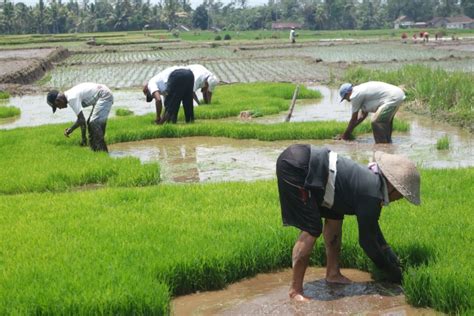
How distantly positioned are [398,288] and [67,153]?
18.2 ft

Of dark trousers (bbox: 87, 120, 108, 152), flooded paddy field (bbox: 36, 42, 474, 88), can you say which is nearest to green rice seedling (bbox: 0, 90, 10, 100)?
flooded paddy field (bbox: 36, 42, 474, 88)

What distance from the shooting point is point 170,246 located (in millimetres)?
4680

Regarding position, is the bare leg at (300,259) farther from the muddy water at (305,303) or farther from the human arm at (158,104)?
the human arm at (158,104)

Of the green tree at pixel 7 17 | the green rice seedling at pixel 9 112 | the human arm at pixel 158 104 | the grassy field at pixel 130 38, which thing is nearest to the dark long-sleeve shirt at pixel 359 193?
the human arm at pixel 158 104

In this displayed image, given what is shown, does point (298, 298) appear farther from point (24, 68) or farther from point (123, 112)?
point (24, 68)

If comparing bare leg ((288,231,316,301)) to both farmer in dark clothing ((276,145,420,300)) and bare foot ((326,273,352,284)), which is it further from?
bare foot ((326,273,352,284))

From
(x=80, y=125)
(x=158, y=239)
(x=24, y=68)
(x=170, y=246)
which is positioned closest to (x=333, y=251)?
(x=170, y=246)

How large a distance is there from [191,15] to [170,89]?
8804 centimetres

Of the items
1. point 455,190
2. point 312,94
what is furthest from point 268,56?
point 455,190

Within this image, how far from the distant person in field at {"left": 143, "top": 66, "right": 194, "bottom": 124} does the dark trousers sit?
1.83 meters

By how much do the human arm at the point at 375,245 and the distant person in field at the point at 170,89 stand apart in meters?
7.00

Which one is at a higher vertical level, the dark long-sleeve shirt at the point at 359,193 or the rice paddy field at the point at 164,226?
the dark long-sleeve shirt at the point at 359,193

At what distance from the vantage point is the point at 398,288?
14.3 feet

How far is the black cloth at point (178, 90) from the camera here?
1074 centimetres
